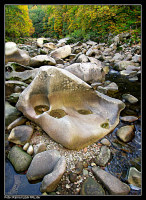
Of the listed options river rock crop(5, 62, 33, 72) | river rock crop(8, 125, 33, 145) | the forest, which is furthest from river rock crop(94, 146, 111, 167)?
river rock crop(5, 62, 33, 72)

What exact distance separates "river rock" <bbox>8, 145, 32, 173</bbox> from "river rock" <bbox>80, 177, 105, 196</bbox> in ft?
2.82

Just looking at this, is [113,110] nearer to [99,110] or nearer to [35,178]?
[99,110]

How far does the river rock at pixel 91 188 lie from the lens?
1556 millimetres

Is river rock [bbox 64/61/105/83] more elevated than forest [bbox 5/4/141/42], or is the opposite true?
forest [bbox 5/4/141/42]

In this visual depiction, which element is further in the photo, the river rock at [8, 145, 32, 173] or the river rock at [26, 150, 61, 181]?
the river rock at [8, 145, 32, 173]

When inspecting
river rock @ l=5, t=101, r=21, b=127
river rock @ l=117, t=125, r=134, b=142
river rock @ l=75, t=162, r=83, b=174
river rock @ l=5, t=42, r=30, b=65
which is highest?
river rock @ l=5, t=42, r=30, b=65

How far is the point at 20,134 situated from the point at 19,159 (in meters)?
0.51

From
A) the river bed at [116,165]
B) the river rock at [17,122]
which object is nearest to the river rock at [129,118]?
the river bed at [116,165]

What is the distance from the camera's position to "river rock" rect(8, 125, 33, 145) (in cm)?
231

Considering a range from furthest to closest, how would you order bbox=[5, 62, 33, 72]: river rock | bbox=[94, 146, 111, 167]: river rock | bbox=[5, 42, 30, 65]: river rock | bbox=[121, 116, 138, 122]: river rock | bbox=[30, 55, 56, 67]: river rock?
bbox=[30, 55, 56, 67]: river rock, bbox=[5, 42, 30, 65]: river rock, bbox=[5, 62, 33, 72]: river rock, bbox=[121, 116, 138, 122]: river rock, bbox=[94, 146, 111, 167]: river rock

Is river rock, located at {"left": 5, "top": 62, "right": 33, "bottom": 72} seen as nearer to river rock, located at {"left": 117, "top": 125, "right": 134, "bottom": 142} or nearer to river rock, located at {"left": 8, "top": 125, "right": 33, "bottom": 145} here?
river rock, located at {"left": 8, "top": 125, "right": 33, "bottom": 145}

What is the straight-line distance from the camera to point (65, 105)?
2877mm

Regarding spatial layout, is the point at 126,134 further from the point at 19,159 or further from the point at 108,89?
the point at 108,89

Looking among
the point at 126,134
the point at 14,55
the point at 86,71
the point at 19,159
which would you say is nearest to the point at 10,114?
the point at 19,159
